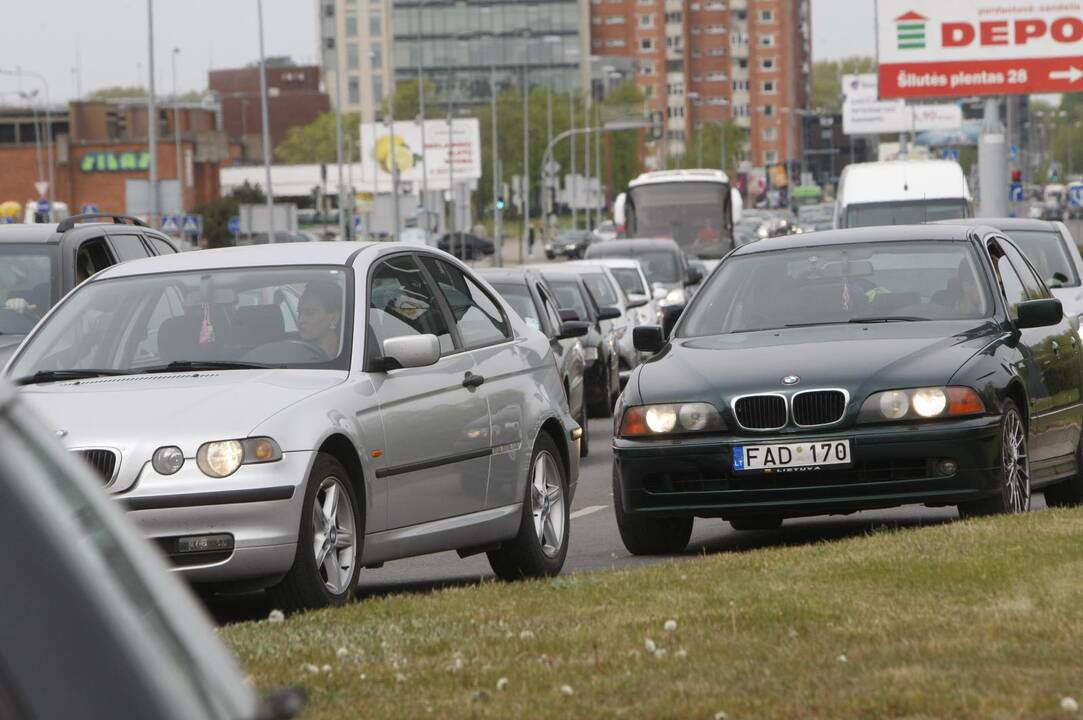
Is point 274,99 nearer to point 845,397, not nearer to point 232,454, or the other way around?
point 845,397

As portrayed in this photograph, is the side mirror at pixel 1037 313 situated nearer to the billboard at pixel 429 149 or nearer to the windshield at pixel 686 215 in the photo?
the windshield at pixel 686 215

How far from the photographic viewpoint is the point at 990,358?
10453 mm

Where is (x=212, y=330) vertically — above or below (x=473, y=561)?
above

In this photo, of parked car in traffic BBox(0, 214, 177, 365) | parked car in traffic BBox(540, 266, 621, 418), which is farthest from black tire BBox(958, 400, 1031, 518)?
parked car in traffic BBox(540, 266, 621, 418)

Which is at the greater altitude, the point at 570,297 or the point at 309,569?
the point at 309,569

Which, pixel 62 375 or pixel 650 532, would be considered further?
pixel 650 532

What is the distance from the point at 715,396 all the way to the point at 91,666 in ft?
27.3

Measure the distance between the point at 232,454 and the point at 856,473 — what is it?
333 centimetres

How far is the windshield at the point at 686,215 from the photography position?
53.8 m

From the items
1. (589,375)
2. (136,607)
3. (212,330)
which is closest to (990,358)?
(212,330)

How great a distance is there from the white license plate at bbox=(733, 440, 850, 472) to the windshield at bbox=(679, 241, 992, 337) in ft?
4.03

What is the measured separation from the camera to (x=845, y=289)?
11.3 meters

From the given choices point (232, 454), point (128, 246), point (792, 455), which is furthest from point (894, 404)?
point (128, 246)

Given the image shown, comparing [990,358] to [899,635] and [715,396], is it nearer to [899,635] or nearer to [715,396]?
[715,396]
